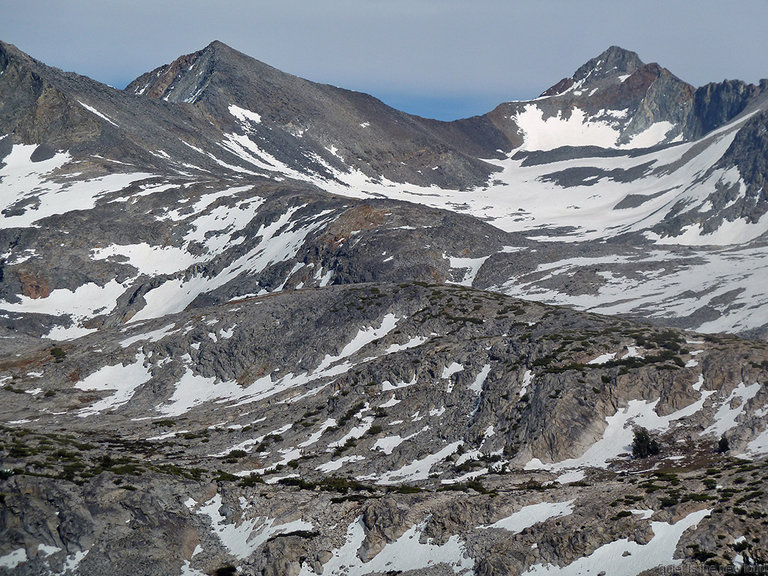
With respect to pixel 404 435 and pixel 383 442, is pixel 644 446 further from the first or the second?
pixel 383 442

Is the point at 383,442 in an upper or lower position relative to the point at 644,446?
lower

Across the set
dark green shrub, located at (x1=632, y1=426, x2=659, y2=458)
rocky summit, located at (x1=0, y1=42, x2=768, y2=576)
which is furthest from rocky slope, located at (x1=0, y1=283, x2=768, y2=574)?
dark green shrub, located at (x1=632, y1=426, x2=659, y2=458)

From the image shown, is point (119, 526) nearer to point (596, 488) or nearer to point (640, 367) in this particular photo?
point (596, 488)

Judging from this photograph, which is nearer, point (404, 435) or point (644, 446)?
point (644, 446)

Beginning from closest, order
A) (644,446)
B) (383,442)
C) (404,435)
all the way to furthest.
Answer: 1. (644,446)
2. (383,442)
3. (404,435)

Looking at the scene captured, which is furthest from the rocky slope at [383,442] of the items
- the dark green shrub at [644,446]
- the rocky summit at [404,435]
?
the dark green shrub at [644,446]

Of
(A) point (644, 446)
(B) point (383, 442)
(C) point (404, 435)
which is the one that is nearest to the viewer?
(A) point (644, 446)

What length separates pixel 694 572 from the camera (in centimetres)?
3831

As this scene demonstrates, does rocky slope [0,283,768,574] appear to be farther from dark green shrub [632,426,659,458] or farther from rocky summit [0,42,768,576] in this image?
dark green shrub [632,426,659,458]

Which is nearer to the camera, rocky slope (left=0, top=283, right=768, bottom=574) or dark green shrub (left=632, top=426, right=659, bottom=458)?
rocky slope (left=0, top=283, right=768, bottom=574)

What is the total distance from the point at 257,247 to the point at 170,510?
382ft

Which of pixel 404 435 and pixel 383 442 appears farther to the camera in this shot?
pixel 404 435

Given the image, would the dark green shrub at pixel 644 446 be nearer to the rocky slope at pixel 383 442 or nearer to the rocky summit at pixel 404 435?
the rocky summit at pixel 404 435

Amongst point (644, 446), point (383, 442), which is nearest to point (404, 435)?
point (383, 442)
